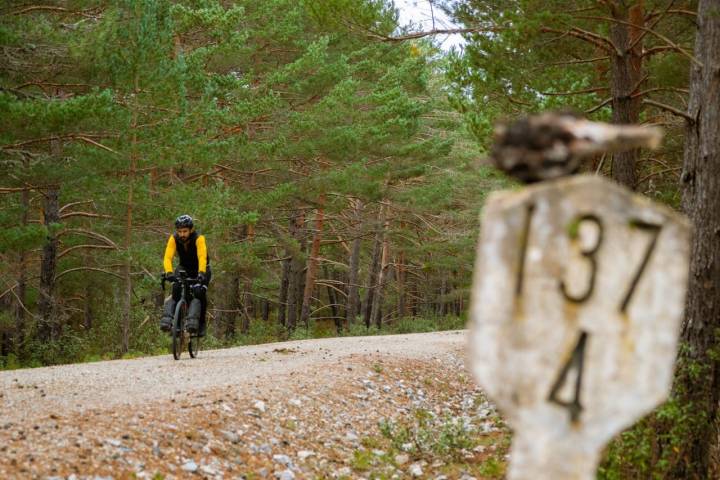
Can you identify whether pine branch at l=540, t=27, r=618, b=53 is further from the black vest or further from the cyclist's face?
the black vest

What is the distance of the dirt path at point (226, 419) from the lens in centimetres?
637

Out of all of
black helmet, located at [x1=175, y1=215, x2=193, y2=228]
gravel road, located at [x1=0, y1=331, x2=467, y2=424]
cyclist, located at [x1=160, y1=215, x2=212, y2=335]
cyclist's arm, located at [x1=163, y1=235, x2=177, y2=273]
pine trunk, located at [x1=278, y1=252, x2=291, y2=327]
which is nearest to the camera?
gravel road, located at [x1=0, y1=331, x2=467, y2=424]

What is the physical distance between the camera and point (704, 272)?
265 inches

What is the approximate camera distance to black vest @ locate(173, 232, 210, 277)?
11.4 meters

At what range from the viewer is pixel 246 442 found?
25.1ft

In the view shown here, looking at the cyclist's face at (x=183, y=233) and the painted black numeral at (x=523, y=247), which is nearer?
the painted black numeral at (x=523, y=247)

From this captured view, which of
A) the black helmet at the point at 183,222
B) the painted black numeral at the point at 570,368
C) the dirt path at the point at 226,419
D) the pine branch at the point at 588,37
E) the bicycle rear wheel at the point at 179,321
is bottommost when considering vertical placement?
the dirt path at the point at 226,419

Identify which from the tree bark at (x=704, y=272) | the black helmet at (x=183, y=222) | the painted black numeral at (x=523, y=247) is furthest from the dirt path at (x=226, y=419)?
the painted black numeral at (x=523, y=247)

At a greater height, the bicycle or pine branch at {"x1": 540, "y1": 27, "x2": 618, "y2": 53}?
pine branch at {"x1": 540, "y1": 27, "x2": 618, "y2": 53}

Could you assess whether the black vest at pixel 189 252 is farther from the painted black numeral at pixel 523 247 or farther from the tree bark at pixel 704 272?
the painted black numeral at pixel 523 247

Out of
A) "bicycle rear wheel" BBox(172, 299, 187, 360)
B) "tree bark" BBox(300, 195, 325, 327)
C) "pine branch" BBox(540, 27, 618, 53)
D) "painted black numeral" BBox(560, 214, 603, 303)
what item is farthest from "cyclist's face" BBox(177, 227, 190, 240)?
"tree bark" BBox(300, 195, 325, 327)

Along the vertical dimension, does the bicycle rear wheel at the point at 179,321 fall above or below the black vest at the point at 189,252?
below

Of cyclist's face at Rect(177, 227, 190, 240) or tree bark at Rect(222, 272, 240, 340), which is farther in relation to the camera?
tree bark at Rect(222, 272, 240, 340)

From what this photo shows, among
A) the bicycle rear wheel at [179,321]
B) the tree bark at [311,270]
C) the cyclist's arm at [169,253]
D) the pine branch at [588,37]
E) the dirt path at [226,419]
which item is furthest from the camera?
the tree bark at [311,270]
